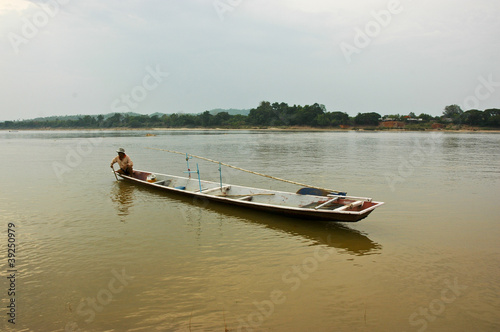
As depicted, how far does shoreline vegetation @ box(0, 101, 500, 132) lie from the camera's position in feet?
268

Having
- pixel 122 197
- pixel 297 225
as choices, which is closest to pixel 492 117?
pixel 297 225

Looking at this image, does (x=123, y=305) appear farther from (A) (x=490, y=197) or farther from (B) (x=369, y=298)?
(A) (x=490, y=197)

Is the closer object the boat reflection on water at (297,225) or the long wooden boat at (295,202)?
the boat reflection on water at (297,225)

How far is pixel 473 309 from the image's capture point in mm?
4605

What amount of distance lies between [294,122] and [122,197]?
322 feet

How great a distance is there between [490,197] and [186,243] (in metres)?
10.6

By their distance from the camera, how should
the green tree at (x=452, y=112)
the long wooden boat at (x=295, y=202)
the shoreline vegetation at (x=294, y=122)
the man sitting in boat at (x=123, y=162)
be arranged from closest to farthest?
the long wooden boat at (x=295, y=202) → the man sitting in boat at (x=123, y=162) → the shoreline vegetation at (x=294, y=122) → the green tree at (x=452, y=112)

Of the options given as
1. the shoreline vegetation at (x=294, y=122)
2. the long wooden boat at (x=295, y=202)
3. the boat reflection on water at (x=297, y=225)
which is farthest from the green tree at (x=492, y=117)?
the boat reflection on water at (x=297, y=225)

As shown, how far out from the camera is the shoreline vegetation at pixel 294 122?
81.6m

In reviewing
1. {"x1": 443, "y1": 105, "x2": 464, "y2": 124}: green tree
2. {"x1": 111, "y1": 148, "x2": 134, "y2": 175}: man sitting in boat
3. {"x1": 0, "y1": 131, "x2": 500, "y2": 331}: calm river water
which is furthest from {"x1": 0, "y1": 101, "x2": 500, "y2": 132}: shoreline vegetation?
{"x1": 111, "y1": 148, "x2": 134, "y2": 175}: man sitting in boat

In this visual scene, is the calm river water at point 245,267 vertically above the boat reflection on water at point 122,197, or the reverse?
the boat reflection on water at point 122,197

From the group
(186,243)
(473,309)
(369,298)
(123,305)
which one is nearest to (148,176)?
(186,243)

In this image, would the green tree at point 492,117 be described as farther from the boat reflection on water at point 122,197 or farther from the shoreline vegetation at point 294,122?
the boat reflection on water at point 122,197

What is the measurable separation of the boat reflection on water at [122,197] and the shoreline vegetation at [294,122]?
3436 inches
